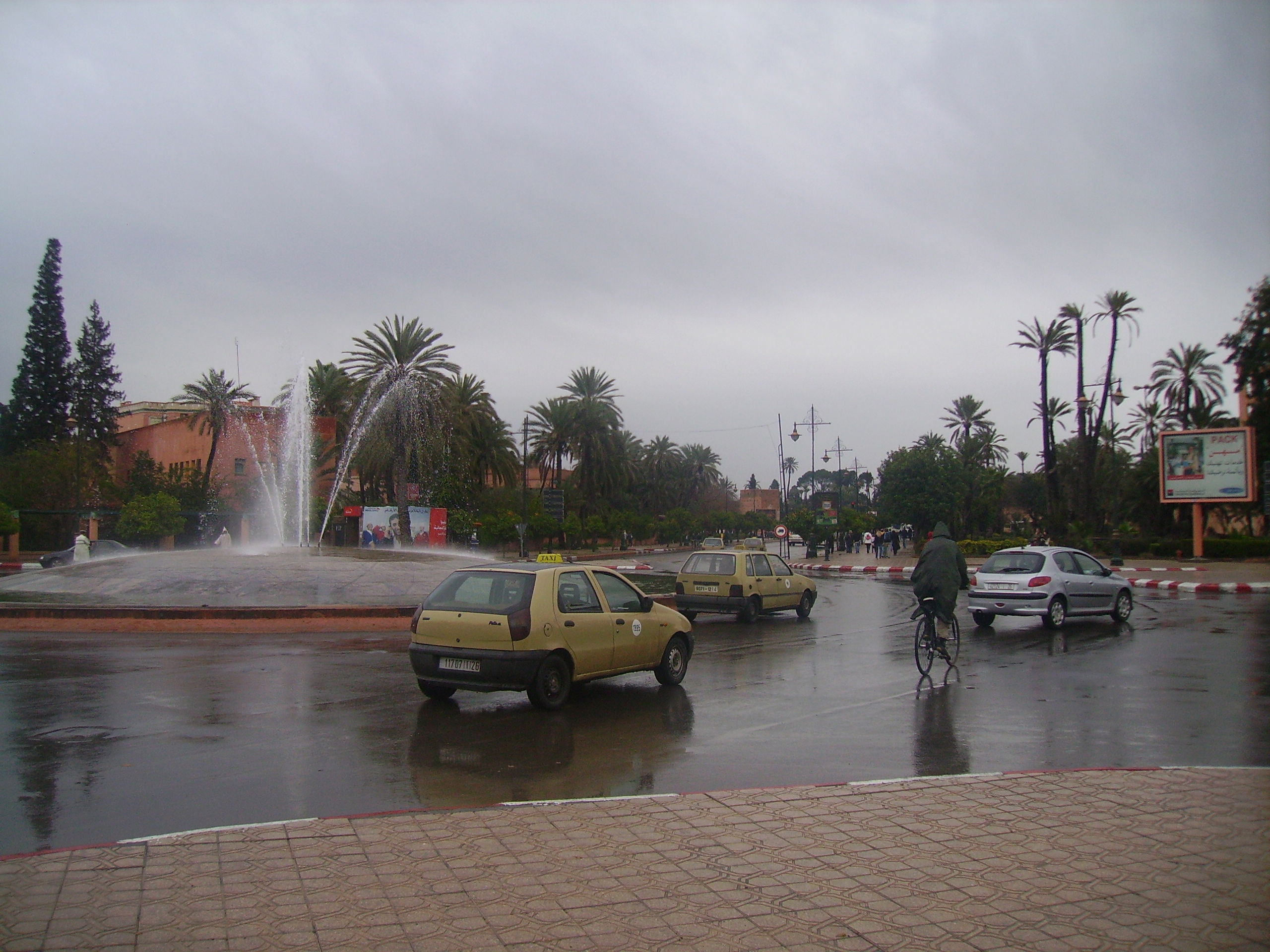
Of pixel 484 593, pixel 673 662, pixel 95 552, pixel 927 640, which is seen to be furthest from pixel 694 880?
pixel 95 552

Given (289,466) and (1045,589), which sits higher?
(289,466)

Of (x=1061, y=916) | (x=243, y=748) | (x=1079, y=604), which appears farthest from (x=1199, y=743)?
(x=1079, y=604)

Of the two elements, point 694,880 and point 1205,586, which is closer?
point 694,880

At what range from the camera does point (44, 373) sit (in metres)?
64.7

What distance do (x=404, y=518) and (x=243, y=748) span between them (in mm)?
38651

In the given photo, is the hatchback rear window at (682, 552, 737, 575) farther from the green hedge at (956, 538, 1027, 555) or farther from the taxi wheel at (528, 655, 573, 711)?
the green hedge at (956, 538, 1027, 555)

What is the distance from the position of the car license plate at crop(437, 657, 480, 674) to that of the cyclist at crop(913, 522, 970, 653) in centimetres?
582

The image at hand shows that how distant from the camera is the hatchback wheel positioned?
18078 mm

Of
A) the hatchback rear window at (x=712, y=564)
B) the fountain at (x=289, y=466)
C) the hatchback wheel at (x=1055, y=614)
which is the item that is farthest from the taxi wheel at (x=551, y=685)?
the fountain at (x=289, y=466)

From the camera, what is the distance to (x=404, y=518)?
45844 mm

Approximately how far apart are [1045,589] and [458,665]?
12.7 meters

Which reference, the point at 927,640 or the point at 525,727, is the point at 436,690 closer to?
the point at 525,727

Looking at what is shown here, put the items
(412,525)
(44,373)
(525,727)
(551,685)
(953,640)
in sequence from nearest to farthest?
1. (525,727)
2. (551,685)
3. (953,640)
4. (412,525)
5. (44,373)

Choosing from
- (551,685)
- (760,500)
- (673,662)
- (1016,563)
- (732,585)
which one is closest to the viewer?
(551,685)
